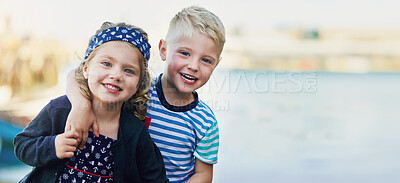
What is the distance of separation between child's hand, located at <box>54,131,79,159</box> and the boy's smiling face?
41 centimetres

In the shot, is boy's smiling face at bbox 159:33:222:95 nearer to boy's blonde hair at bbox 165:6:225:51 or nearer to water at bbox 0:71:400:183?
boy's blonde hair at bbox 165:6:225:51

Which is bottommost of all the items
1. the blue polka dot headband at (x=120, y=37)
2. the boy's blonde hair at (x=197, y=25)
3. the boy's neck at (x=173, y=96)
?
the boy's neck at (x=173, y=96)

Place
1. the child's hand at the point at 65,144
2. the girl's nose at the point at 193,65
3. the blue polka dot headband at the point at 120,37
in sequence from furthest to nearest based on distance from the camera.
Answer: the girl's nose at the point at 193,65 < the blue polka dot headband at the point at 120,37 < the child's hand at the point at 65,144

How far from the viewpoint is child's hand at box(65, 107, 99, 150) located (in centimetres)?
119

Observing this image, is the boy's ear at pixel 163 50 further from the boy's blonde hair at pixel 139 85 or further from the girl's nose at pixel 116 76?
the girl's nose at pixel 116 76

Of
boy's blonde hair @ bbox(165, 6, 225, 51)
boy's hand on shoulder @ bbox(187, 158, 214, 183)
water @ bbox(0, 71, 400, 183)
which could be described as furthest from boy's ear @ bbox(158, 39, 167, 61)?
water @ bbox(0, 71, 400, 183)

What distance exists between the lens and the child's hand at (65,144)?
116cm

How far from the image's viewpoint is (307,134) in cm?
654

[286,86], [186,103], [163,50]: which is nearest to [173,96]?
[186,103]

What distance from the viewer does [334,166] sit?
525 centimetres

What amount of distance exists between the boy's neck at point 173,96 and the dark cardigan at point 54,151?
191 millimetres

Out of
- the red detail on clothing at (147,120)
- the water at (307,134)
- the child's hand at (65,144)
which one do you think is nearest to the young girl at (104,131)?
the child's hand at (65,144)

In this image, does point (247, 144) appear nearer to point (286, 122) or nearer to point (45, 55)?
point (286, 122)

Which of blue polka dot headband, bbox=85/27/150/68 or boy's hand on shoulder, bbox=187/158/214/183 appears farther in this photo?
boy's hand on shoulder, bbox=187/158/214/183
